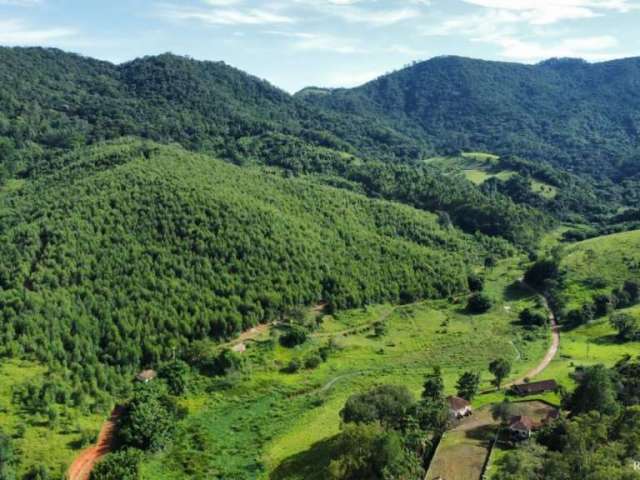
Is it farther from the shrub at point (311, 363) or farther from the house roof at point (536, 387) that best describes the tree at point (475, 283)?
the shrub at point (311, 363)

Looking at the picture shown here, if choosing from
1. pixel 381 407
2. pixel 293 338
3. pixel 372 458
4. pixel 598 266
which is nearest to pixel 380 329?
pixel 293 338

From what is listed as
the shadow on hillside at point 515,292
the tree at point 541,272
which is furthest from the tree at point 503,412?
the tree at point 541,272

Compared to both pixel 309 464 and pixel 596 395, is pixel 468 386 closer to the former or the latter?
pixel 596 395

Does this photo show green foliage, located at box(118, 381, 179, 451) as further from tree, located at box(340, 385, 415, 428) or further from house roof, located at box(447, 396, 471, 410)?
house roof, located at box(447, 396, 471, 410)

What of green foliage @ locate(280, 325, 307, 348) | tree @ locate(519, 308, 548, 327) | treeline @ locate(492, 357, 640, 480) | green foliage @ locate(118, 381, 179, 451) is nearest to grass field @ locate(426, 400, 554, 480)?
treeline @ locate(492, 357, 640, 480)

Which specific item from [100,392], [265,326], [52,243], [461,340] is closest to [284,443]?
[100,392]
